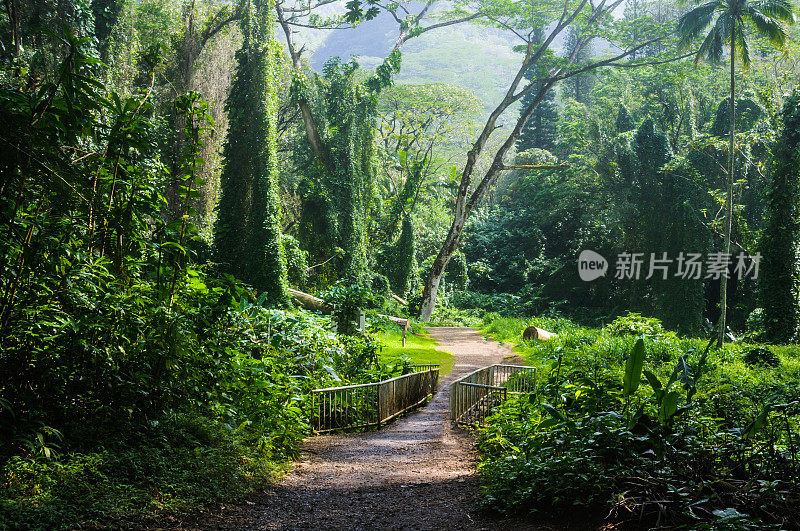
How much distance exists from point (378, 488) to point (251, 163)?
12979 mm

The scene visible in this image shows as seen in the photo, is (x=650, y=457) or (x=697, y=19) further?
(x=697, y=19)

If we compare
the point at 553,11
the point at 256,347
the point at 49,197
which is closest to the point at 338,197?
the point at 553,11

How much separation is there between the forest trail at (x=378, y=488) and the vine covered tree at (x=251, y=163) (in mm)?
9278

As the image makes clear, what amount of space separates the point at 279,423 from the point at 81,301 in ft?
8.44

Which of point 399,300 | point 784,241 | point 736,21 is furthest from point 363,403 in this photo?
point 399,300

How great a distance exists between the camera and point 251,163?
16344mm

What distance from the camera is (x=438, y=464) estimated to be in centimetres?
618

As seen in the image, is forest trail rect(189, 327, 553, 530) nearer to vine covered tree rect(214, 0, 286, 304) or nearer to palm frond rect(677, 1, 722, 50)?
vine covered tree rect(214, 0, 286, 304)

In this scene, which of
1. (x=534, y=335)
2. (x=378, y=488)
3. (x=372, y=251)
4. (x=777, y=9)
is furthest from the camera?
(x=372, y=251)

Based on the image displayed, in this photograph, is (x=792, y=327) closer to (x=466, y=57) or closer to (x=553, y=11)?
(x=553, y=11)

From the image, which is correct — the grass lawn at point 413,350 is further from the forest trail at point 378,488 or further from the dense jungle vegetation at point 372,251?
the forest trail at point 378,488

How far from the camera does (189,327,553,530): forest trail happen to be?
13.2 ft

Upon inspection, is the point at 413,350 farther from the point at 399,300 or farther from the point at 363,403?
the point at 399,300

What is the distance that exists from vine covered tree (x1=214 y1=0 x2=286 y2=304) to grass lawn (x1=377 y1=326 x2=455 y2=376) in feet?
11.8
